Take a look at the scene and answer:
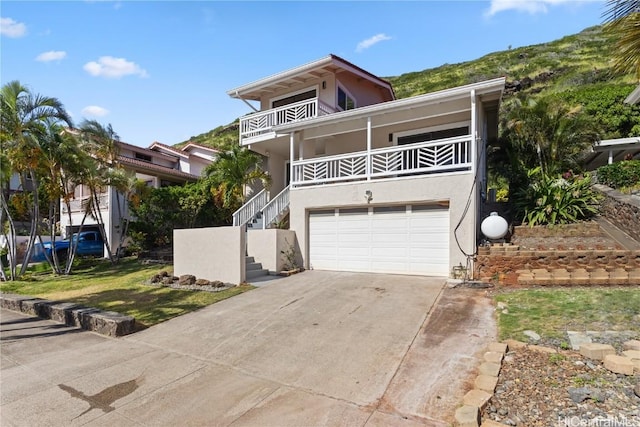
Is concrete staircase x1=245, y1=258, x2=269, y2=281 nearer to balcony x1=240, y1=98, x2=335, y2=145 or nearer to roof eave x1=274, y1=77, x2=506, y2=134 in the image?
roof eave x1=274, y1=77, x2=506, y2=134

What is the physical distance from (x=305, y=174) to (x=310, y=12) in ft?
19.3

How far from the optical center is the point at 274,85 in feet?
56.3

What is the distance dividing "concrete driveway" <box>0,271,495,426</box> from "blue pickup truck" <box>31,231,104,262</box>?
11.9 m

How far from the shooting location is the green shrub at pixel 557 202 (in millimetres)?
10867

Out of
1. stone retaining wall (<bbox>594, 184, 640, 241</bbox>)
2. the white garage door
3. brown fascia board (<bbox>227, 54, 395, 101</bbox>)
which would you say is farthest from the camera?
brown fascia board (<bbox>227, 54, 395, 101</bbox>)

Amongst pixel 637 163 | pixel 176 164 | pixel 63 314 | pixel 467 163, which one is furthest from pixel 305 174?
pixel 176 164

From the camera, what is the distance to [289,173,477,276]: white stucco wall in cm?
966

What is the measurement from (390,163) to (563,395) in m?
9.09

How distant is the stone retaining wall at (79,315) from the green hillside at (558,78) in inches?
559

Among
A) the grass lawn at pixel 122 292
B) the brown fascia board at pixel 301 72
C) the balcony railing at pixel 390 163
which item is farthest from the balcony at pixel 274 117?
the grass lawn at pixel 122 292

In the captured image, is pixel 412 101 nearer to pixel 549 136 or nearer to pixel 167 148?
pixel 549 136

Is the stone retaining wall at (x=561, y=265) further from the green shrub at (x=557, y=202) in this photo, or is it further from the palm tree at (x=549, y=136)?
the palm tree at (x=549, y=136)

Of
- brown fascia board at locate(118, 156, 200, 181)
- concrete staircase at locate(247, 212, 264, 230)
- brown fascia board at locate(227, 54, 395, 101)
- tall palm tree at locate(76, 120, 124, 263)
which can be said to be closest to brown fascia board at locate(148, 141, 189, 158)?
brown fascia board at locate(118, 156, 200, 181)

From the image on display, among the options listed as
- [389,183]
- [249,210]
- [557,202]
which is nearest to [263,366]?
[389,183]
